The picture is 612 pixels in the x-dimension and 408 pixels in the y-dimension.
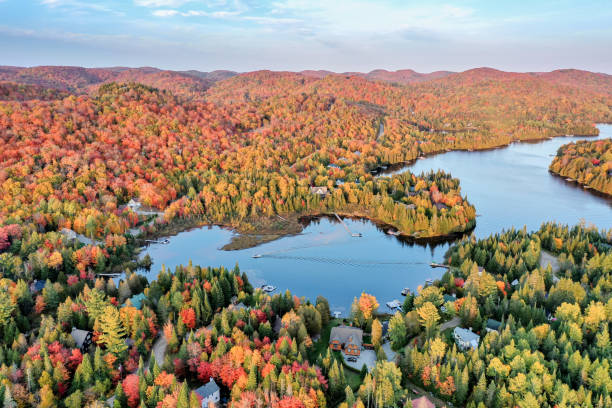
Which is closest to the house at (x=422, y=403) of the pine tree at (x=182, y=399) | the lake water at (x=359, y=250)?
the pine tree at (x=182, y=399)

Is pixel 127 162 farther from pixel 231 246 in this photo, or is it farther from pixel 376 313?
pixel 376 313

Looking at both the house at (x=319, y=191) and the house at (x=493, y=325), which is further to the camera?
the house at (x=319, y=191)

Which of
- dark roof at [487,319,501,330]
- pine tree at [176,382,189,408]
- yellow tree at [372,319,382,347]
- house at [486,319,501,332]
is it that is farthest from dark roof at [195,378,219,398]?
dark roof at [487,319,501,330]

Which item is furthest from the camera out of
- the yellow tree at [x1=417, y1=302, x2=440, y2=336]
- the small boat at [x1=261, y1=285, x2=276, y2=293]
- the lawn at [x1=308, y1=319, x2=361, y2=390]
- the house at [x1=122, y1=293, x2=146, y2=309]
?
the small boat at [x1=261, y1=285, x2=276, y2=293]

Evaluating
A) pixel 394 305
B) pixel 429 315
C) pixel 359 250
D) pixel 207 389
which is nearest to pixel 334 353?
pixel 429 315

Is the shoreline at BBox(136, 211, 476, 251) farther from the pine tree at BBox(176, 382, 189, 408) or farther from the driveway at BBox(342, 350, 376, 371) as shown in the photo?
the pine tree at BBox(176, 382, 189, 408)

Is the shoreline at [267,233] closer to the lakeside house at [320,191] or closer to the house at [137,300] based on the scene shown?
the lakeside house at [320,191]

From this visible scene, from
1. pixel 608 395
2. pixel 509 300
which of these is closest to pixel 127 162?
pixel 509 300

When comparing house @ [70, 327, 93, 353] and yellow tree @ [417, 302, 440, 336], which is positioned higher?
yellow tree @ [417, 302, 440, 336]
